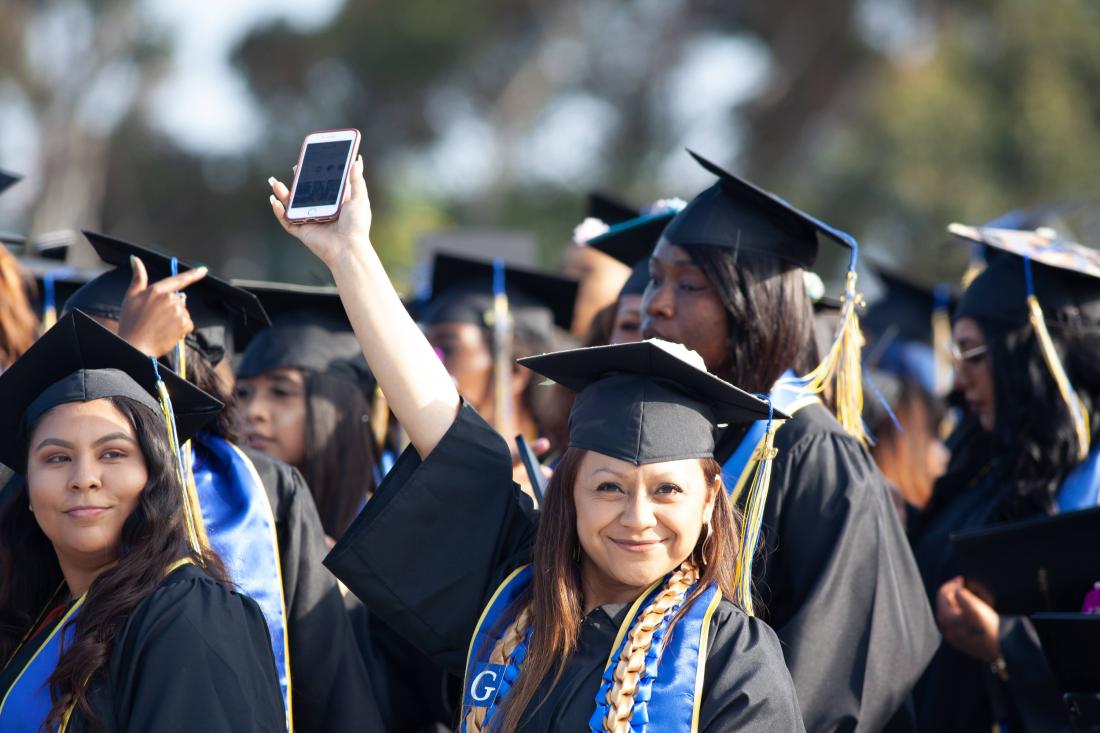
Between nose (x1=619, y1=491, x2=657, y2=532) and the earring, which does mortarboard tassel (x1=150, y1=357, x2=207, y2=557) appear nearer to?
nose (x1=619, y1=491, x2=657, y2=532)

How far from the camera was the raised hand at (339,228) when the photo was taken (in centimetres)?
270

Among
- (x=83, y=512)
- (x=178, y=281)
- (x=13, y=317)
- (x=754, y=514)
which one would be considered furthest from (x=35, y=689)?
(x=13, y=317)

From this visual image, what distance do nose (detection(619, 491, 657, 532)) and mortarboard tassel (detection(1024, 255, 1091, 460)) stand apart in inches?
68.0

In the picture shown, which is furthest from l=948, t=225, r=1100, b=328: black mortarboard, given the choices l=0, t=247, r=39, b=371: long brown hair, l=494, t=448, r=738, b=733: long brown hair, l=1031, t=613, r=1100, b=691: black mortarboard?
l=0, t=247, r=39, b=371: long brown hair

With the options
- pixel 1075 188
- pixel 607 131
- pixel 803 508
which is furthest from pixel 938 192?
pixel 803 508

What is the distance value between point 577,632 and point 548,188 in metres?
17.9

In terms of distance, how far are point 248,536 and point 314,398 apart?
1.13 m

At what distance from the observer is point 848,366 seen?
3.40 m

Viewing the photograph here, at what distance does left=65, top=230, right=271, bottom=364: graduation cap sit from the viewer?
3.50m

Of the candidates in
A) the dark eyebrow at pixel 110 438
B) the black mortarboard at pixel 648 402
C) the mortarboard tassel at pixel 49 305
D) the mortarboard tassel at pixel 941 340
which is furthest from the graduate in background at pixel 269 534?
the mortarboard tassel at pixel 941 340

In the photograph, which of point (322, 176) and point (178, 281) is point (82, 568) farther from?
point (322, 176)

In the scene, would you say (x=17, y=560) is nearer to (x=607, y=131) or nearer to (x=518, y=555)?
(x=518, y=555)

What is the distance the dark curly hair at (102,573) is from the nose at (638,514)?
84 cm

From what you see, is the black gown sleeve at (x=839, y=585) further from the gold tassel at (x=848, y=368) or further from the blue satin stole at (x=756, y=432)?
the gold tassel at (x=848, y=368)
